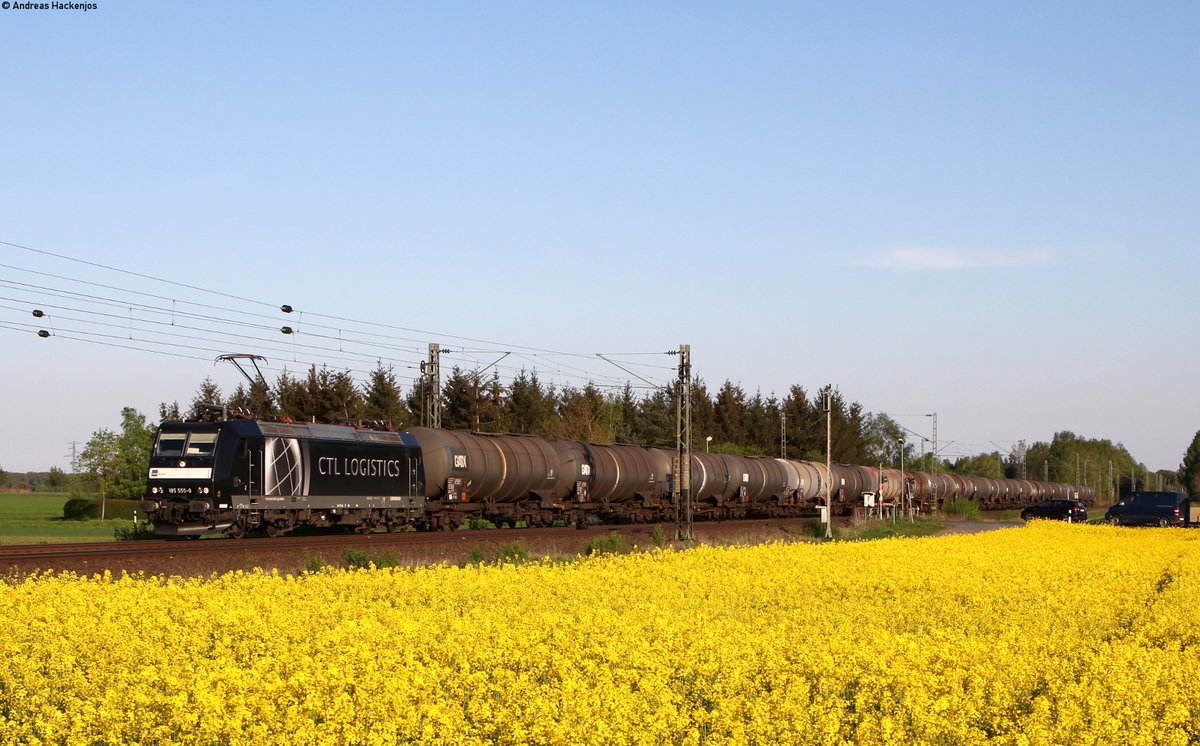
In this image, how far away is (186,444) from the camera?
105 ft

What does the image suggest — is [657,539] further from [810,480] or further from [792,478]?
[810,480]

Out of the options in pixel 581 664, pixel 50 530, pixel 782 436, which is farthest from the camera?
pixel 782 436

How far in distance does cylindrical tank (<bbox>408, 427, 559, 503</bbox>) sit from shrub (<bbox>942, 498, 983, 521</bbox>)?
45373 millimetres

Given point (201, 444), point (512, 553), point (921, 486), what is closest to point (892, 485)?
point (921, 486)

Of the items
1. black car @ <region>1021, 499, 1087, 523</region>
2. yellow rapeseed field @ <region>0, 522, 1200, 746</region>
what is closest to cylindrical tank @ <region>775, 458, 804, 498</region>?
black car @ <region>1021, 499, 1087, 523</region>

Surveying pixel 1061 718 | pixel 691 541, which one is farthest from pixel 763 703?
pixel 691 541

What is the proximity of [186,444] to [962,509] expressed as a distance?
6202 centimetres

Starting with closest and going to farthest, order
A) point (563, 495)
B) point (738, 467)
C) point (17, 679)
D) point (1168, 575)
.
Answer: point (17, 679), point (1168, 575), point (563, 495), point (738, 467)

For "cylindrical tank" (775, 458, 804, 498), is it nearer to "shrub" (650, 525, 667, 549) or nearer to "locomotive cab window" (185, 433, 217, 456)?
"shrub" (650, 525, 667, 549)

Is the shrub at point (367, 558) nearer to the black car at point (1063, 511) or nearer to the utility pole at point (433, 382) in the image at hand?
the utility pole at point (433, 382)

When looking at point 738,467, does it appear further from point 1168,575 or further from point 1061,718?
point 1061,718

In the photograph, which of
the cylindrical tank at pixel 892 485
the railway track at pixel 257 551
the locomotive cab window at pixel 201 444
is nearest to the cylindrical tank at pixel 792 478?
the cylindrical tank at pixel 892 485

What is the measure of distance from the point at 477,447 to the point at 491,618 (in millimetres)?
26166

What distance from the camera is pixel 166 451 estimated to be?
32.2 m
